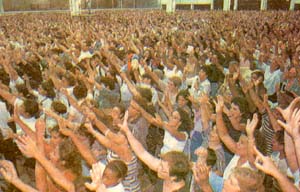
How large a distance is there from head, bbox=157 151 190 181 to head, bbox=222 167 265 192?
345 mm

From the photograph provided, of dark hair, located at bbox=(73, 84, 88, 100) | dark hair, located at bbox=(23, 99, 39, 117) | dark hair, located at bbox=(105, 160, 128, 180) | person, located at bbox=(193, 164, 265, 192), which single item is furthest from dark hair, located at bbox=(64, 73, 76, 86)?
person, located at bbox=(193, 164, 265, 192)

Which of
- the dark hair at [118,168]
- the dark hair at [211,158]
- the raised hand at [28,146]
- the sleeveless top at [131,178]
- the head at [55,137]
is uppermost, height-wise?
the raised hand at [28,146]

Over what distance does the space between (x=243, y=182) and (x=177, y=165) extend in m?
0.50

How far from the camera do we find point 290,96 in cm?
464

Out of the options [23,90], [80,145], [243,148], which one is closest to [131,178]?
[80,145]

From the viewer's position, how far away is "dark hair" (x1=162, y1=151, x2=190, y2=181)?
2.92 metres

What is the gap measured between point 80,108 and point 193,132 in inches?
54.3

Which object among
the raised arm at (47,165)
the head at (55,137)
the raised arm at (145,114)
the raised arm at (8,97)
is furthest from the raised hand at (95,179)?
the raised arm at (8,97)

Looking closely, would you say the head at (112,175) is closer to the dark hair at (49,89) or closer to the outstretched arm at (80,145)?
the outstretched arm at (80,145)

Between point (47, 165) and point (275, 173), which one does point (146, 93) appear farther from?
point (275, 173)

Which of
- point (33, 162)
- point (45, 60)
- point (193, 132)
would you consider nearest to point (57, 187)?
point (33, 162)

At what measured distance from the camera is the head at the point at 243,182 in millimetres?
2664

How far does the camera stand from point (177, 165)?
2.94 m

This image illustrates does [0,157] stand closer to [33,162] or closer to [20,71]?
[33,162]
